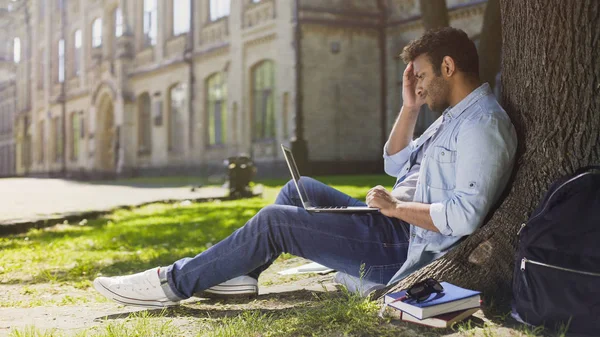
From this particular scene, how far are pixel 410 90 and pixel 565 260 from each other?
159 centimetres

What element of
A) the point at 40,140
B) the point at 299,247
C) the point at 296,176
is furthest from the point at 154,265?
the point at 40,140

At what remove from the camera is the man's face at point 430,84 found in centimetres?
339

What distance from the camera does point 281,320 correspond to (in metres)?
3.11

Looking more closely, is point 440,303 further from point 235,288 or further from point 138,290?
point 138,290

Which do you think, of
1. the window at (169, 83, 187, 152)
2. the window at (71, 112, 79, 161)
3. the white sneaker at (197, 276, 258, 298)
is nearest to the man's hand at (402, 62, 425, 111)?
the white sneaker at (197, 276, 258, 298)

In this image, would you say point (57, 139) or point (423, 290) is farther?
point (57, 139)

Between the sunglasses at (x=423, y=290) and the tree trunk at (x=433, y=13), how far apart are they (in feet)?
21.2

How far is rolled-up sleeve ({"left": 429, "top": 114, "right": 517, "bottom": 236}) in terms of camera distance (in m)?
3.08

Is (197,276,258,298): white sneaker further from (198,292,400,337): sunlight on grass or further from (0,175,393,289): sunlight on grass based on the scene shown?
(0,175,393,289): sunlight on grass

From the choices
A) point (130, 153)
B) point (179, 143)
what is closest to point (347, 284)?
point (179, 143)

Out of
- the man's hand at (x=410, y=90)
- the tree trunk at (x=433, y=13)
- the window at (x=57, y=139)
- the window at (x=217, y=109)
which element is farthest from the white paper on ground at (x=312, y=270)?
the window at (x=57, y=139)

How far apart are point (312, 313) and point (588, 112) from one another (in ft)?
5.23

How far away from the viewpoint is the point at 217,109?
985 inches

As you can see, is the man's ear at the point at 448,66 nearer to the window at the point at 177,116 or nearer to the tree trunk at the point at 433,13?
the tree trunk at the point at 433,13
